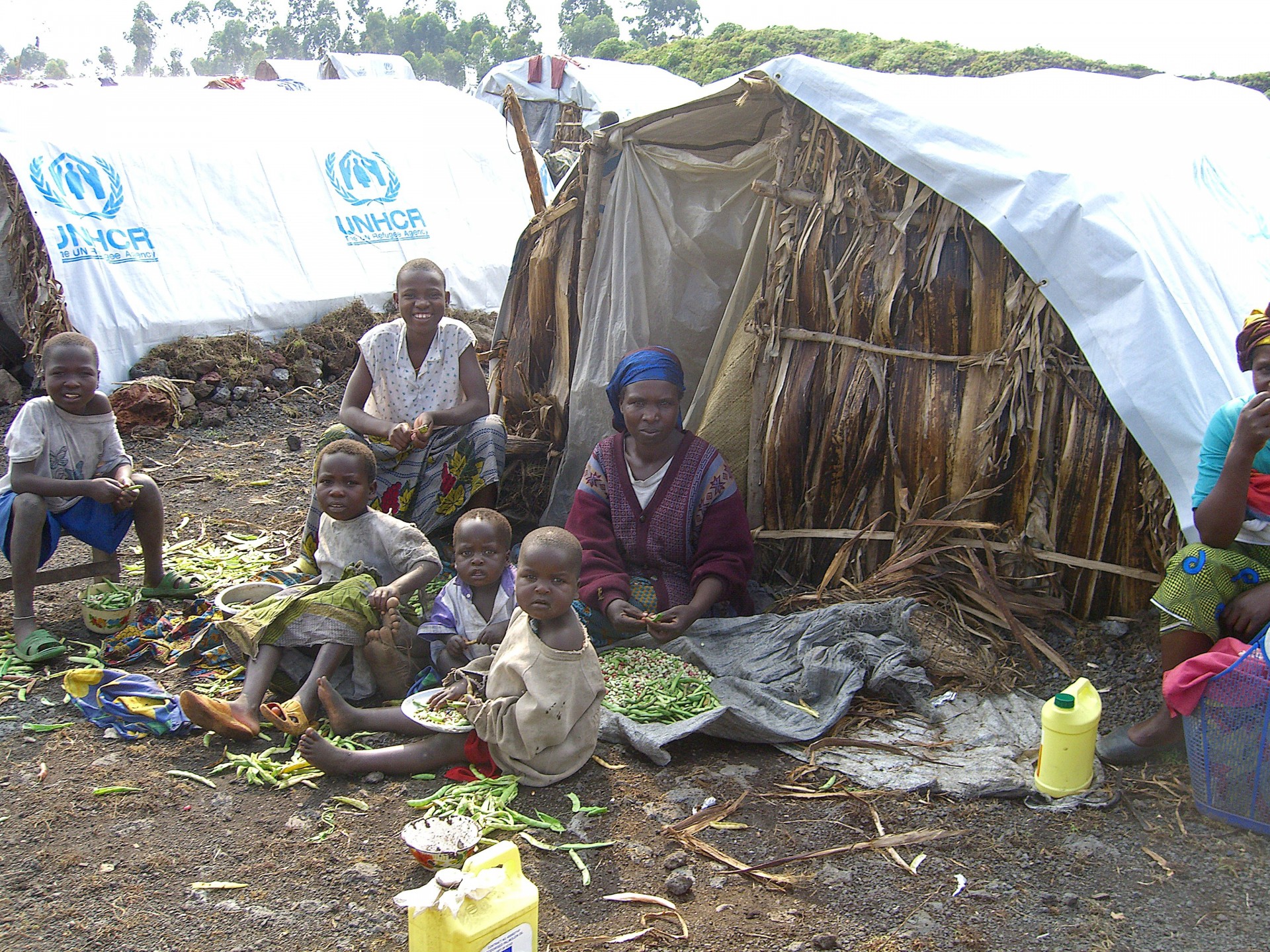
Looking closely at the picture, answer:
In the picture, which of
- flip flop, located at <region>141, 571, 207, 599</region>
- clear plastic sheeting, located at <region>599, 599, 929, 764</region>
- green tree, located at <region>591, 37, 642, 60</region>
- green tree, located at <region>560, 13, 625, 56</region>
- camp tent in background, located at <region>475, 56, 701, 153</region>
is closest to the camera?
clear plastic sheeting, located at <region>599, 599, 929, 764</region>

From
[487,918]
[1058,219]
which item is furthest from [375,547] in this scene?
[1058,219]

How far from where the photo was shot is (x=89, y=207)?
302 inches

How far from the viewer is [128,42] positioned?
6856 centimetres

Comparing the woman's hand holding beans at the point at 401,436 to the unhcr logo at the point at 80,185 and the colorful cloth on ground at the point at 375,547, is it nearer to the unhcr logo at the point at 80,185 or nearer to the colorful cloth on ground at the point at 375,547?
the colorful cloth on ground at the point at 375,547

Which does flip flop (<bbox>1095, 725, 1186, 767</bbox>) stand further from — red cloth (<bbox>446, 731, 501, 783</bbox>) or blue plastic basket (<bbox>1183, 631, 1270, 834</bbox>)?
red cloth (<bbox>446, 731, 501, 783</bbox>)

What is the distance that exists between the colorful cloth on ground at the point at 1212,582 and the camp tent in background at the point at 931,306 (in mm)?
325

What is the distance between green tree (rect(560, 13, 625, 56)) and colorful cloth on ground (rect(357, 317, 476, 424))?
144 ft

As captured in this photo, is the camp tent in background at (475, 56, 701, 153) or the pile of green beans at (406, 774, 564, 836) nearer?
the pile of green beans at (406, 774, 564, 836)

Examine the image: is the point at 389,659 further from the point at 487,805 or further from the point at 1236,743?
the point at 1236,743

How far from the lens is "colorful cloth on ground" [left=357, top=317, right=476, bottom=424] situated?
4586 millimetres

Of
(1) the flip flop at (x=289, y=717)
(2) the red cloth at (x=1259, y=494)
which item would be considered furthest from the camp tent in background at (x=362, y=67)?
(2) the red cloth at (x=1259, y=494)

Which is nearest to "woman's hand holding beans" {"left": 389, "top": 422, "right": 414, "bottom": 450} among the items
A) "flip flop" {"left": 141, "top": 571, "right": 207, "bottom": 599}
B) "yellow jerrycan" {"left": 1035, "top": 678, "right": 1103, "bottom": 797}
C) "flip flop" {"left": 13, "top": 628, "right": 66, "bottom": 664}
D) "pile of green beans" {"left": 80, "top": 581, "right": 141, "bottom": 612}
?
"flip flop" {"left": 141, "top": 571, "right": 207, "bottom": 599}

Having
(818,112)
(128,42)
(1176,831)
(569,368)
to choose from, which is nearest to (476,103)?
(569,368)

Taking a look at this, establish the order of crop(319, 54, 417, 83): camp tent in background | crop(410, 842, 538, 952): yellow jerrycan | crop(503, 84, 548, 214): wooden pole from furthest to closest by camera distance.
A: crop(319, 54, 417, 83): camp tent in background, crop(503, 84, 548, 214): wooden pole, crop(410, 842, 538, 952): yellow jerrycan
